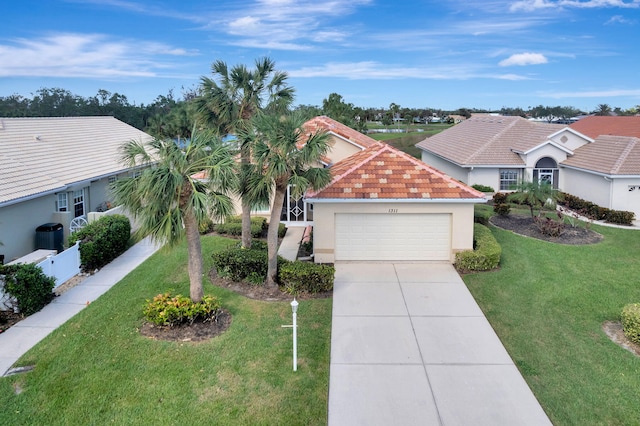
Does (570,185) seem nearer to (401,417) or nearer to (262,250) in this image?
(262,250)

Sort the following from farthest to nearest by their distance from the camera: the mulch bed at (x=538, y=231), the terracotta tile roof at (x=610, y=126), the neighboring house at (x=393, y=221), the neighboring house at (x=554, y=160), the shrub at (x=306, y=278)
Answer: the terracotta tile roof at (x=610, y=126), the neighboring house at (x=554, y=160), the mulch bed at (x=538, y=231), the neighboring house at (x=393, y=221), the shrub at (x=306, y=278)

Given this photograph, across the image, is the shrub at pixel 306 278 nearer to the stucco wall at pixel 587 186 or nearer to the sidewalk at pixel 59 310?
the sidewalk at pixel 59 310

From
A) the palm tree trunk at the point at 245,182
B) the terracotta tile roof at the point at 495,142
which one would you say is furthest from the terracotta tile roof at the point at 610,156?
the palm tree trunk at the point at 245,182

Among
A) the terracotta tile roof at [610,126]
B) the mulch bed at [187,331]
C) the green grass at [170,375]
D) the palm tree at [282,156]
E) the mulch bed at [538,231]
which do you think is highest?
the terracotta tile roof at [610,126]

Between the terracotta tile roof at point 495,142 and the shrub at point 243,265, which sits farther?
the terracotta tile roof at point 495,142

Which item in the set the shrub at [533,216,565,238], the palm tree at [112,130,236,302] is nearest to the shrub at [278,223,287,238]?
the palm tree at [112,130,236,302]

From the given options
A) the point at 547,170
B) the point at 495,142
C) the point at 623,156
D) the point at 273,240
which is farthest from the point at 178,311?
the point at 495,142
